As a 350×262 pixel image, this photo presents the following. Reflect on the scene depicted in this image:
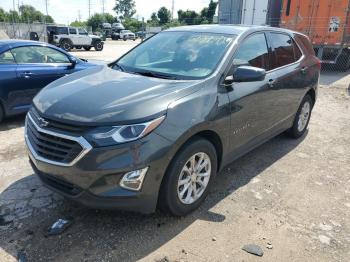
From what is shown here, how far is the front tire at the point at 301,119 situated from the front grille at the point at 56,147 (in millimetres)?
3761

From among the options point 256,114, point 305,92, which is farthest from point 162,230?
point 305,92

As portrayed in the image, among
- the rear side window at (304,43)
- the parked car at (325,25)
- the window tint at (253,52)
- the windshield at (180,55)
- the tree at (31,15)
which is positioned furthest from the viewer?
the tree at (31,15)

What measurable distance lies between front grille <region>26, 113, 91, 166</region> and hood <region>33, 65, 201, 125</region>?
14 centimetres

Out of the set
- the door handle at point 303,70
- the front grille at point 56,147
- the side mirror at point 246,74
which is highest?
the side mirror at point 246,74

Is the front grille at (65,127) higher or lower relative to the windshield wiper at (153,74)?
lower

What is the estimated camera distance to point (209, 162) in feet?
11.3

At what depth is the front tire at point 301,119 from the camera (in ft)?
17.9

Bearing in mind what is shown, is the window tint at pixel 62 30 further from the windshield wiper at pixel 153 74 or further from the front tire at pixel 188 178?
the front tire at pixel 188 178

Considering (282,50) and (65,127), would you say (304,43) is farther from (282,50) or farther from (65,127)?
(65,127)

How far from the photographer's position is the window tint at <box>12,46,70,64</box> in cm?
610

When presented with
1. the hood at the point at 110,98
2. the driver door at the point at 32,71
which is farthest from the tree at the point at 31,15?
the hood at the point at 110,98

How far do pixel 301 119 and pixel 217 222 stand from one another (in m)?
3.01

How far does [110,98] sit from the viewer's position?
9.93 ft

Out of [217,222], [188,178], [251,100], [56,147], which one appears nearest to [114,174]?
[56,147]
